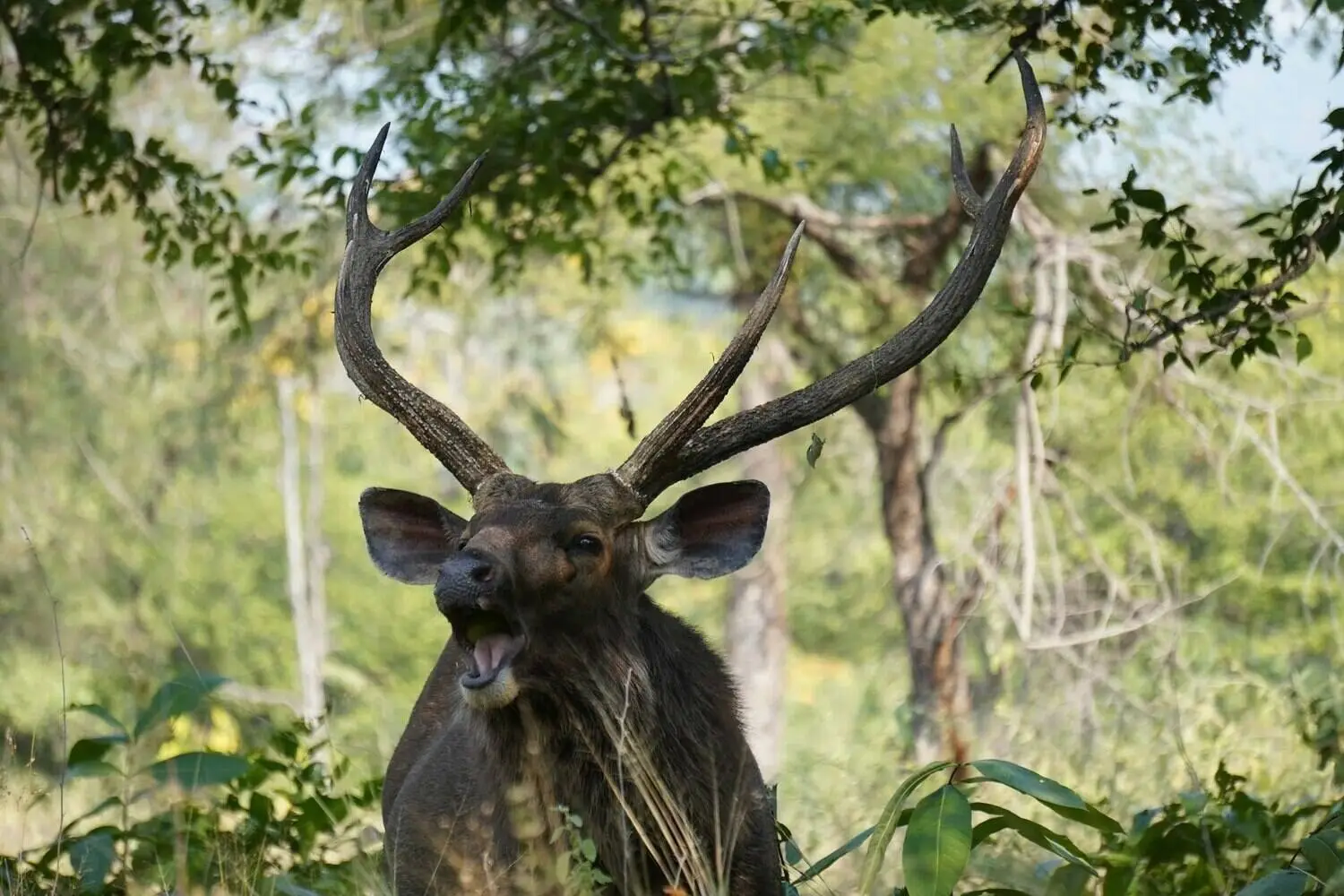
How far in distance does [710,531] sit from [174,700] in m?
2.16

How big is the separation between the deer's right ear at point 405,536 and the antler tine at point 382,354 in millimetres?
254

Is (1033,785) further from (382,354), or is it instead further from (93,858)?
(93,858)

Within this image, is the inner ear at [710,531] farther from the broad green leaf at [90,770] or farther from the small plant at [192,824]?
the broad green leaf at [90,770]

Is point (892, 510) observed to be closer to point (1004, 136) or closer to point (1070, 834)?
point (1004, 136)

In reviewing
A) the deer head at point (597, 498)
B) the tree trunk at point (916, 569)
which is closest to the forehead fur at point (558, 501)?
the deer head at point (597, 498)

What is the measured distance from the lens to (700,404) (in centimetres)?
651

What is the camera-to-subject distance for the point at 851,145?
56.9ft

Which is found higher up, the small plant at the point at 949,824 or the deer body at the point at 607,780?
the deer body at the point at 607,780

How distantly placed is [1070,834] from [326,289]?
413 inches

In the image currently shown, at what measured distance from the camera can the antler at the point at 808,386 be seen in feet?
21.5

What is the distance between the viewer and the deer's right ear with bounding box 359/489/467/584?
7.01m

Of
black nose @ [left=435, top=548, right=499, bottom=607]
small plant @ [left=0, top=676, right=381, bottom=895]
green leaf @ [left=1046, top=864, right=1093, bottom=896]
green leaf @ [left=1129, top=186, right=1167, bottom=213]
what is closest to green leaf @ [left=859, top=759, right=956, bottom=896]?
green leaf @ [left=1046, top=864, right=1093, bottom=896]

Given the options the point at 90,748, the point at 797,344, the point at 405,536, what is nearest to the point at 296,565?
the point at 797,344

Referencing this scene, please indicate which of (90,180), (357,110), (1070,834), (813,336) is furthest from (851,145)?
(90,180)
